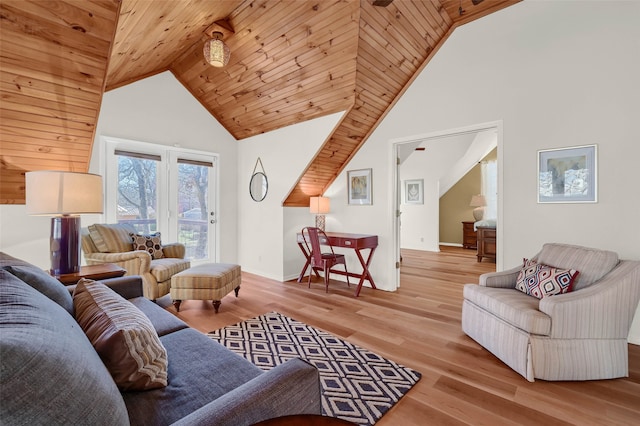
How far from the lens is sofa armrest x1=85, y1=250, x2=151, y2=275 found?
10.3ft

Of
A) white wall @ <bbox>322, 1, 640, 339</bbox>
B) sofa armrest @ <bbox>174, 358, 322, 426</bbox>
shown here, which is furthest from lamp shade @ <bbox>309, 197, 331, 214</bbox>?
sofa armrest @ <bbox>174, 358, 322, 426</bbox>

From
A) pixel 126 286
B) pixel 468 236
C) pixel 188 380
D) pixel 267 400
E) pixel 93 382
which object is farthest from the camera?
pixel 468 236

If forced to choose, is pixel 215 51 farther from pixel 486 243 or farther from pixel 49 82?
pixel 486 243

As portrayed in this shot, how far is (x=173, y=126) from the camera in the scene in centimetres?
445

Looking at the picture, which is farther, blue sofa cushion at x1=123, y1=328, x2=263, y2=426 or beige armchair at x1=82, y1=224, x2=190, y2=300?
beige armchair at x1=82, y1=224, x2=190, y2=300

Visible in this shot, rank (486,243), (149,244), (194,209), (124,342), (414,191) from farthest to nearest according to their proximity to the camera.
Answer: (414,191), (486,243), (194,209), (149,244), (124,342)

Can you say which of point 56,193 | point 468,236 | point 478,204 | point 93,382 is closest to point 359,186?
point 56,193

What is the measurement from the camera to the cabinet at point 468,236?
300 inches

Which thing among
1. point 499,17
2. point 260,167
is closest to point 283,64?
point 260,167

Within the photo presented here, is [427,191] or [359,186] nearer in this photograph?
[359,186]

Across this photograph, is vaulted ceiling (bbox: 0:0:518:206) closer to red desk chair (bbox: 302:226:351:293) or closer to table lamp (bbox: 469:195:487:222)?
red desk chair (bbox: 302:226:351:293)

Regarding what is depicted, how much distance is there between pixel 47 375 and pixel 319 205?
13.5ft

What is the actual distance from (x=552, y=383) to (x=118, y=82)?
521 centimetres

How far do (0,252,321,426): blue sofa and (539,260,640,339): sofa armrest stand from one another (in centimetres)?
184
